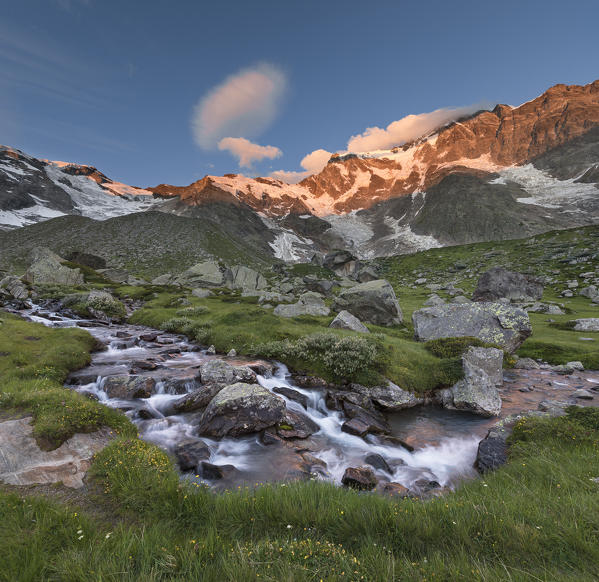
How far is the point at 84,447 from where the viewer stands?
7.23 metres

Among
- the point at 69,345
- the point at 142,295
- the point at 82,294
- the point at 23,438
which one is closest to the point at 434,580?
the point at 23,438

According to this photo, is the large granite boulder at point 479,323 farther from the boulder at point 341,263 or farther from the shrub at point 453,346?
the boulder at point 341,263

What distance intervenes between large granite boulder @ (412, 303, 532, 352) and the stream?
232 centimetres

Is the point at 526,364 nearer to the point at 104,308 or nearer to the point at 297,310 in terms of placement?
the point at 297,310

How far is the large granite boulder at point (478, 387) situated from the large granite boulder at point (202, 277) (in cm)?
5711

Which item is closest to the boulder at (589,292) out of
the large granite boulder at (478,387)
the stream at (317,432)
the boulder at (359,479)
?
the stream at (317,432)

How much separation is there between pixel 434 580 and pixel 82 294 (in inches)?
1668

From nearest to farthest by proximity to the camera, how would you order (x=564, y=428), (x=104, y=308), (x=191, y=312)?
(x=564, y=428)
(x=191, y=312)
(x=104, y=308)

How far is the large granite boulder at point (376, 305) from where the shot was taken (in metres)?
31.1

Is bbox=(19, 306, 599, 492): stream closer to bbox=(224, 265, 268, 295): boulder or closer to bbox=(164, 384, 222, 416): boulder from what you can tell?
bbox=(164, 384, 222, 416): boulder

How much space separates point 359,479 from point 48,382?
40.5 feet

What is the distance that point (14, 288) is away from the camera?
3675 cm

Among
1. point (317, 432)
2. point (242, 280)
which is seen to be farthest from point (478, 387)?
point (242, 280)

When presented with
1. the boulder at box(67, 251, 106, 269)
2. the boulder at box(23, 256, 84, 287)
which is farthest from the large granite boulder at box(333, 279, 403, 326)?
the boulder at box(67, 251, 106, 269)
